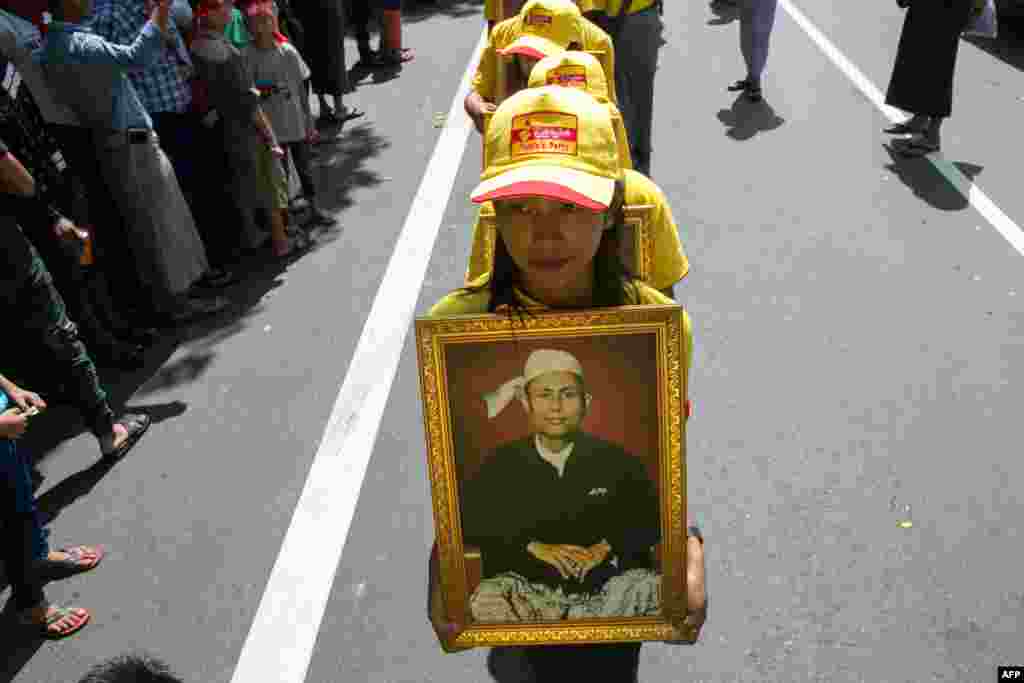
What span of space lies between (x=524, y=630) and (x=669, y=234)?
1371 millimetres

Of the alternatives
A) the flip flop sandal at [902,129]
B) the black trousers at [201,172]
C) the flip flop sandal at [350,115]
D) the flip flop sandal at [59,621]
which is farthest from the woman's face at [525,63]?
the flip flop sandal at [350,115]

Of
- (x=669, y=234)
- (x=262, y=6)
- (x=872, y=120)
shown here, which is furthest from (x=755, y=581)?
(x=872, y=120)

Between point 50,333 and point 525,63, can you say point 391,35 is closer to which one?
point 525,63

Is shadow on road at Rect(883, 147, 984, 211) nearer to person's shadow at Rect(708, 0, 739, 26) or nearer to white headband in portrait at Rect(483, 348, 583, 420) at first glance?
person's shadow at Rect(708, 0, 739, 26)

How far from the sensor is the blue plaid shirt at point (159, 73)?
17.1 feet

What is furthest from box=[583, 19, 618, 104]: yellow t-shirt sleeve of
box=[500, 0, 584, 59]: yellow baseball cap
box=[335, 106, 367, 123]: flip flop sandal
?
box=[335, 106, 367, 123]: flip flop sandal

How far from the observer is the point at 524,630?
214 centimetres

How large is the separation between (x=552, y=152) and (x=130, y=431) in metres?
3.55

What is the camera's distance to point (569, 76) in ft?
11.5

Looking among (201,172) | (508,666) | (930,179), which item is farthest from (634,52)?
(508,666)

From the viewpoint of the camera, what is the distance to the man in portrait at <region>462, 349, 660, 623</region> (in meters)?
2.08

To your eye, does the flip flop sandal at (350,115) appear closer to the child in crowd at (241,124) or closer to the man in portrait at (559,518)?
the child in crowd at (241,124)

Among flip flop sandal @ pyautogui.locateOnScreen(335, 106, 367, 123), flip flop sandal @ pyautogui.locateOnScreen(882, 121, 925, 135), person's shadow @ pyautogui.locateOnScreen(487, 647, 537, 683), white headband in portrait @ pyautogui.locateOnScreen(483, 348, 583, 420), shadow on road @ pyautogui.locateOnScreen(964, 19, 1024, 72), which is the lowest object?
flip flop sandal @ pyautogui.locateOnScreen(335, 106, 367, 123)

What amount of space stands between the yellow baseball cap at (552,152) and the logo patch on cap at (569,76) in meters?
1.35
